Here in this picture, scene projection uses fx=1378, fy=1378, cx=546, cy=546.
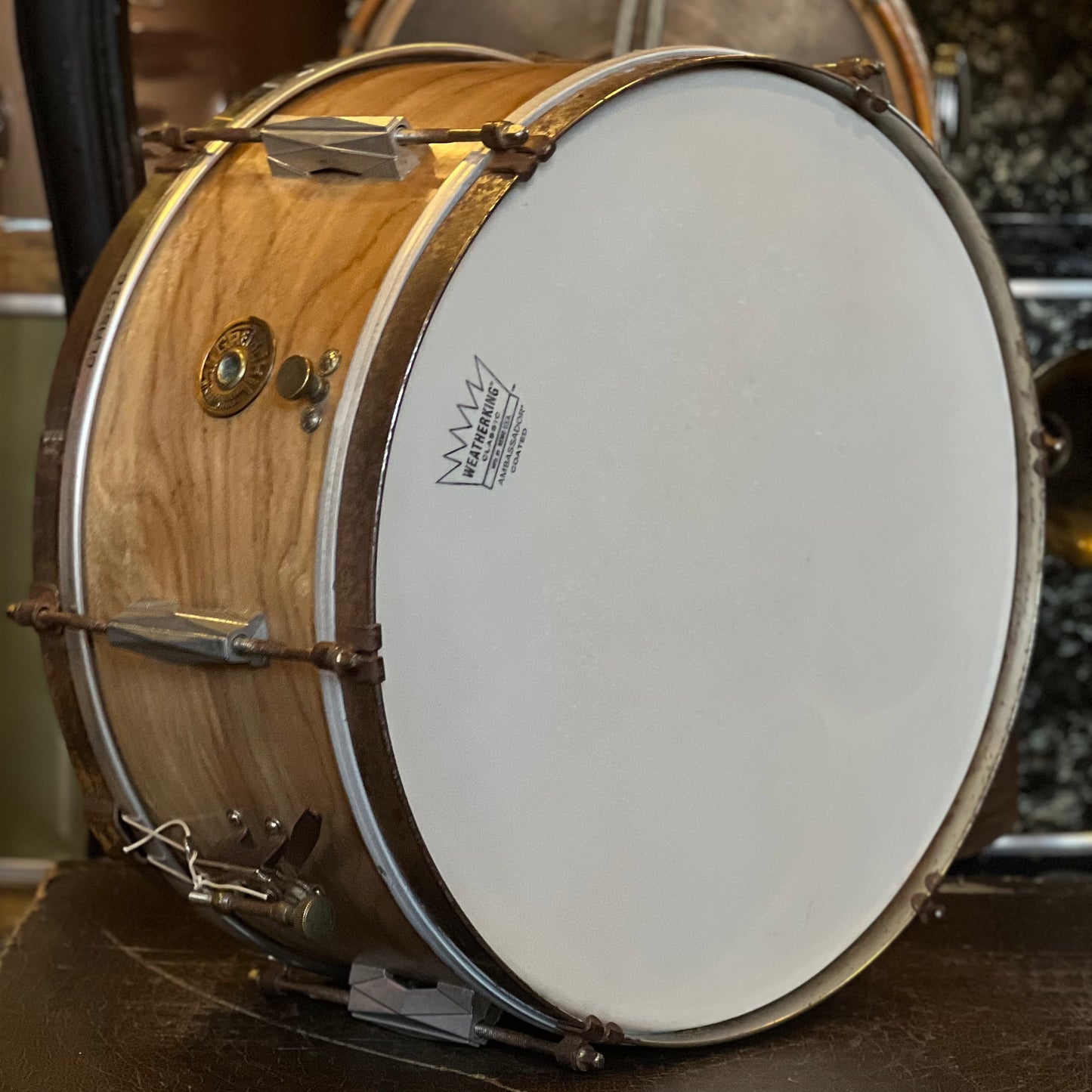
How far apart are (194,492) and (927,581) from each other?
0.63 meters

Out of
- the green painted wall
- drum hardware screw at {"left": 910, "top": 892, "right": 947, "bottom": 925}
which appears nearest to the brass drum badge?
drum hardware screw at {"left": 910, "top": 892, "right": 947, "bottom": 925}

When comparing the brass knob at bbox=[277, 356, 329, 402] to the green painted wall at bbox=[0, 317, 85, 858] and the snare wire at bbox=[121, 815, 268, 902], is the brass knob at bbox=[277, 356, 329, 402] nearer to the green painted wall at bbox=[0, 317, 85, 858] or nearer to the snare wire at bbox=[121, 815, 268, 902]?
the snare wire at bbox=[121, 815, 268, 902]

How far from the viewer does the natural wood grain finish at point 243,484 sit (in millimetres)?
875

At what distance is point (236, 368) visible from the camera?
91cm

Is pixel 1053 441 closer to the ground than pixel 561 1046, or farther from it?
farther from it

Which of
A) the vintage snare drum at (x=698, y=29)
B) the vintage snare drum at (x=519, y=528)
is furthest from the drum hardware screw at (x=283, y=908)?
the vintage snare drum at (x=698, y=29)

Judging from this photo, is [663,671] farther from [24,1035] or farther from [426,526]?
[24,1035]

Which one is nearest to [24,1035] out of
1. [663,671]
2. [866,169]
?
[663,671]

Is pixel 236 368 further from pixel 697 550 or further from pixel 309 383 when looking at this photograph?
pixel 697 550

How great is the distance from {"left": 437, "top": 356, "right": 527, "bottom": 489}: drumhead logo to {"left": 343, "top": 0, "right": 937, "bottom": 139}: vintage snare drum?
0.65 meters

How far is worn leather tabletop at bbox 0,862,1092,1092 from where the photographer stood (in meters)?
1.01

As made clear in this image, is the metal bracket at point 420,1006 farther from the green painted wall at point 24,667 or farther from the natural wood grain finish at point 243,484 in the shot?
the green painted wall at point 24,667

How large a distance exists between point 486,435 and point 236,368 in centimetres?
17

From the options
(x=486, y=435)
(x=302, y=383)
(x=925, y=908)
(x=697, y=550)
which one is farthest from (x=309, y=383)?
(x=925, y=908)
